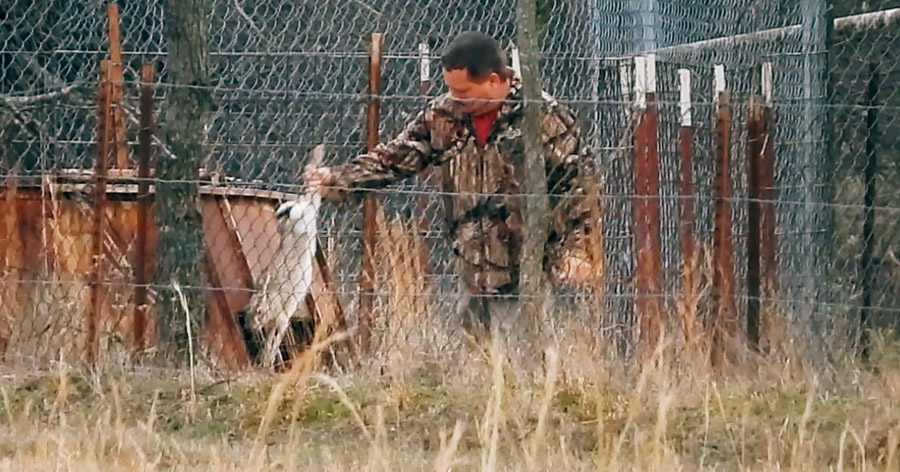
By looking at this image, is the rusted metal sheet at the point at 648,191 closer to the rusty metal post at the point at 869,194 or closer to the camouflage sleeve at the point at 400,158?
the rusty metal post at the point at 869,194

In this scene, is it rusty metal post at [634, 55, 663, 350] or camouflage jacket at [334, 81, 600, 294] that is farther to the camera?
rusty metal post at [634, 55, 663, 350]

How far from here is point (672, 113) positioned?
768 cm

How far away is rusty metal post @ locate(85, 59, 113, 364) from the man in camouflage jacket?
901 millimetres

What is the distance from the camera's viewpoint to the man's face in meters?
5.36

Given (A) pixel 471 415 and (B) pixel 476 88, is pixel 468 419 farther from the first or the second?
(B) pixel 476 88

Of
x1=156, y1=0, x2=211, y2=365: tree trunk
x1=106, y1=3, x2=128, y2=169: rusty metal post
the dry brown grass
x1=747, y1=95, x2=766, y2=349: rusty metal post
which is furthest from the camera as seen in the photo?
x1=106, y1=3, x2=128, y2=169: rusty metal post

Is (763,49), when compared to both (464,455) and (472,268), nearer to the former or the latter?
(472,268)

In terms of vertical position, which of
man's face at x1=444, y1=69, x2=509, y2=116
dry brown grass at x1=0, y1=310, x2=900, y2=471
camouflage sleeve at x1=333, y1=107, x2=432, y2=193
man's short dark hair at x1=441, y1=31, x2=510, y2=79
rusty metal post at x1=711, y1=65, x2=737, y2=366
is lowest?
A: dry brown grass at x1=0, y1=310, x2=900, y2=471

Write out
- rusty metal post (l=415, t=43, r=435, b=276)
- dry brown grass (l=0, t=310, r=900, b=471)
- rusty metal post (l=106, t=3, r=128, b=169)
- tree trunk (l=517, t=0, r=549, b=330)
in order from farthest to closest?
rusty metal post (l=415, t=43, r=435, b=276), rusty metal post (l=106, t=3, r=128, b=169), tree trunk (l=517, t=0, r=549, b=330), dry brown grass (l=0, t=310, r=900, b=471)

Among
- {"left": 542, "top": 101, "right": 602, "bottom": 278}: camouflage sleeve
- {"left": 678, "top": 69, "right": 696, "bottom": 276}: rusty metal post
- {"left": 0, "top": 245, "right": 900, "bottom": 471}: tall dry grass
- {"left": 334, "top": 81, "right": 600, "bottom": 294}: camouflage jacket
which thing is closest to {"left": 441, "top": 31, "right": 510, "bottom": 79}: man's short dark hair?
{"left": 334, "top": 81, "right": 600, "bottom": 294}: camouflage jacket

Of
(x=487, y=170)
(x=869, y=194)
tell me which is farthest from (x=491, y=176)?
(x=869, y=194)

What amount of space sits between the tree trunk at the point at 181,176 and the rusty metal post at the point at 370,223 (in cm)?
102

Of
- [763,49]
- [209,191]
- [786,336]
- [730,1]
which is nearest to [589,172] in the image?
[786,336]

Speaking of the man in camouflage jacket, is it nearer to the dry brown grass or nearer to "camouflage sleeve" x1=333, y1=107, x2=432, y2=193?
"camouflage sleeve" x1=333, y1=107, x2=432, y2=193
